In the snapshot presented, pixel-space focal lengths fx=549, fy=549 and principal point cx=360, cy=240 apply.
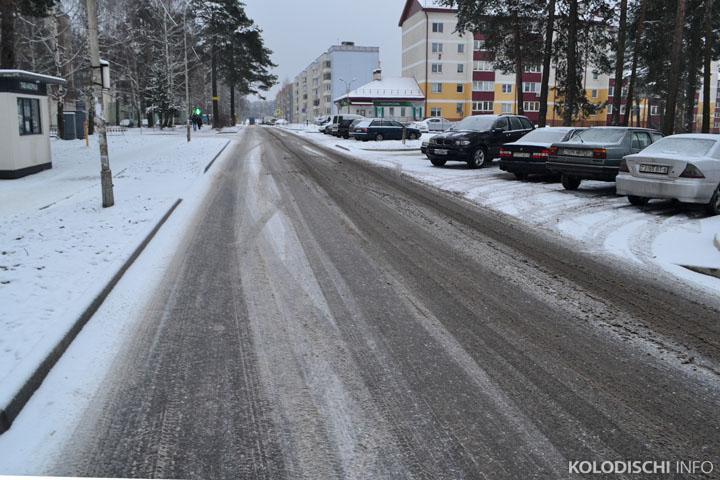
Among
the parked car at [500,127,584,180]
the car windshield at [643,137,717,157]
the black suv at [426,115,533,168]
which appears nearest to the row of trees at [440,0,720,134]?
the black suv at [426,115,533,168]

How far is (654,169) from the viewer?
10.2 m

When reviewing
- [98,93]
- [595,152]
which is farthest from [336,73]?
[98,93]

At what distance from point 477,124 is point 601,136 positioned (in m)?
6.12

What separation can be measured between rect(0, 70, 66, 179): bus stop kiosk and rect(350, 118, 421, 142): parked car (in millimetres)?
20513

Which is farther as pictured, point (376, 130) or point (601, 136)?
point (376, 130)

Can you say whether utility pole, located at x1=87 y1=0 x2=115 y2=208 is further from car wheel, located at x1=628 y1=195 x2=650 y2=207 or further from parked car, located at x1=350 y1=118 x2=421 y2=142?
parked car, located at x1=350 y1=118 x2=421 y2=142

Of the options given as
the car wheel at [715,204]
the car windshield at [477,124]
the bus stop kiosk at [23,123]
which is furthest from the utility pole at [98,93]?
the car windshield at [477,124]

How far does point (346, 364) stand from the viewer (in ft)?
13.2

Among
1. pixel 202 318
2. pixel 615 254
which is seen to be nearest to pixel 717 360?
pixel 615 254

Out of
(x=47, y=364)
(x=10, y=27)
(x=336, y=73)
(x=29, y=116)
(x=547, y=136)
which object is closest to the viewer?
(x=47, y=364)

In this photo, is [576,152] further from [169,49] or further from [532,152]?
[169,49]

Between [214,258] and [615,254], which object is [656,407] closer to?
[615,254]

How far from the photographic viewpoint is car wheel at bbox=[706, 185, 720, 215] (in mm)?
10077

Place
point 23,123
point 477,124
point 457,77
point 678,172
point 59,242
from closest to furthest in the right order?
point 59,242 < point 678,172 < point 23,123 < point 477,124 < point 457,77
